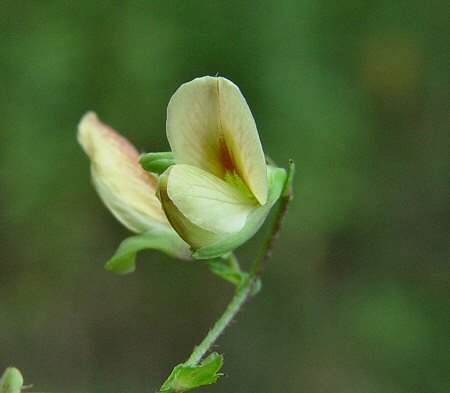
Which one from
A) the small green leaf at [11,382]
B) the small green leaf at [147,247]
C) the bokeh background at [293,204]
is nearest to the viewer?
the small green leaf at [11,382]

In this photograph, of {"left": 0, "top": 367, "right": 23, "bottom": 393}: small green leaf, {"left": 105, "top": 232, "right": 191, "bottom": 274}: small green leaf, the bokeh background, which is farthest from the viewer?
the bokeh background

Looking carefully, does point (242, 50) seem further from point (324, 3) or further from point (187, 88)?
point (187, 88)

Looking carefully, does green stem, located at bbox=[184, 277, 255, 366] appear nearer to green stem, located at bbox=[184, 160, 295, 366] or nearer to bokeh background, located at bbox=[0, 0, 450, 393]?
green stem, located at bbox=[184, 160, 295, 366]

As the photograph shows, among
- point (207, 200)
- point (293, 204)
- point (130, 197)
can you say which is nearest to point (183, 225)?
point (207, 200)

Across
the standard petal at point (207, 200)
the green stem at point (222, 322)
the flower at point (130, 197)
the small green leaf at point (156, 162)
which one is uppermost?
the small green leaf at point (156, 162)

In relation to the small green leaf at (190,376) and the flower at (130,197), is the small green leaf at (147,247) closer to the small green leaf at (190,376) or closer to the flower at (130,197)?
the flower at (130,197)

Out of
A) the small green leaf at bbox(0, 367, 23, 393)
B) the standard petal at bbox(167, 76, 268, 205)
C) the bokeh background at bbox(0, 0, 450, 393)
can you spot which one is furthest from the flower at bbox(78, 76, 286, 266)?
the bokeh background at bbox(0, 0, 450, 393)

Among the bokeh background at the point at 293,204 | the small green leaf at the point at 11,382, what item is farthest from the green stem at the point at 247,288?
the bokeh background at the point at 293,204
